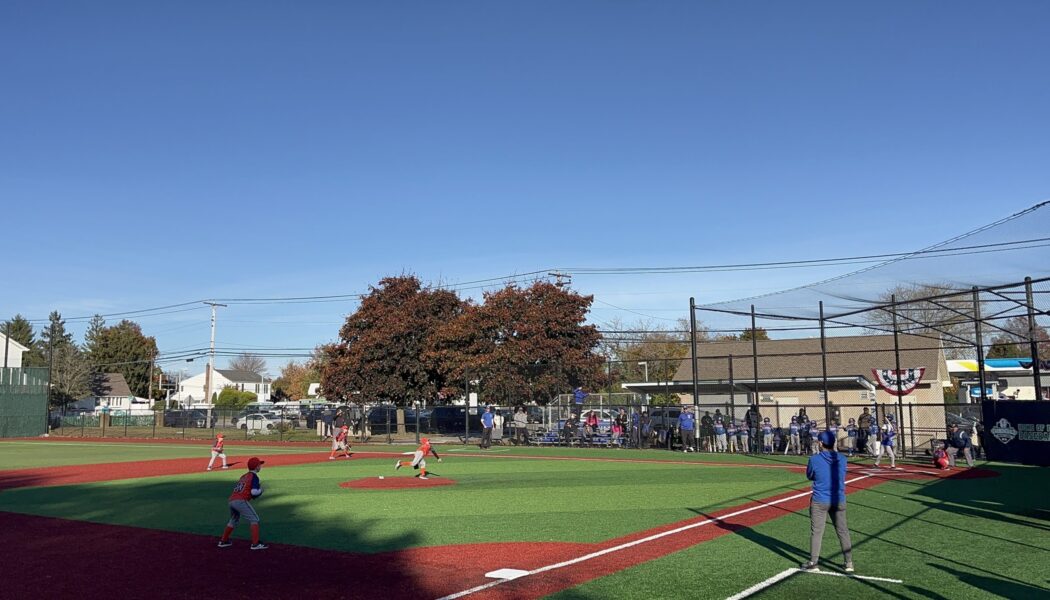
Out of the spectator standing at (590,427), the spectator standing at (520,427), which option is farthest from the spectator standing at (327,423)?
the spectator standing at (590,427)

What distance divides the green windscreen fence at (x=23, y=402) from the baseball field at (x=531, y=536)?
42065 mm

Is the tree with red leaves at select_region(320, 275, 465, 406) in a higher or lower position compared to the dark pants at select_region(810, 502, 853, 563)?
higher

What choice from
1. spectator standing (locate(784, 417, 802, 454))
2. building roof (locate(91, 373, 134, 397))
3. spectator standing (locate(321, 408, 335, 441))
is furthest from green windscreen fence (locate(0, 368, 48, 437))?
spectator standing (locate(784, 417, 802, 454))

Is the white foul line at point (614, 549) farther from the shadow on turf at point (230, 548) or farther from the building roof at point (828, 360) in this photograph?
the building roof at point (828, 360)

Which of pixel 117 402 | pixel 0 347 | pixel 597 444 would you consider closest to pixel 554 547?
pixel 597 444

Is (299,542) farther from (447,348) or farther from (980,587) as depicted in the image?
(447,348)

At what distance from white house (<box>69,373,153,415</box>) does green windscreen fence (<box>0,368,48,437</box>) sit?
35377mm

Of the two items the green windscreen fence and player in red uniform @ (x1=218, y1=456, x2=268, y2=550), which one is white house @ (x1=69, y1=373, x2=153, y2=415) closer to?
the green windscreen fence

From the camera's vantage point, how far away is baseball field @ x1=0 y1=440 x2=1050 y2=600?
9.77 meters

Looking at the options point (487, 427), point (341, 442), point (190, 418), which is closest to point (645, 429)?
point (487, 427)

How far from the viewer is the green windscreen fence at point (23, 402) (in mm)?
59469

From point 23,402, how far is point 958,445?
62.2m

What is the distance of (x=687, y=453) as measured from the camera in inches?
1320

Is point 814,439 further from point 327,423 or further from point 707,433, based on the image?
point 327,423
